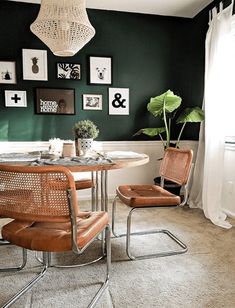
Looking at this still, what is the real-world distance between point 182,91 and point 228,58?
1.01m

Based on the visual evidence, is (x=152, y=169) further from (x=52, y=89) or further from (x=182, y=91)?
(x=52, y=89)

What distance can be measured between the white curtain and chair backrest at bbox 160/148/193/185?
77 cm

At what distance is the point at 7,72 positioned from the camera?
10.7 feet

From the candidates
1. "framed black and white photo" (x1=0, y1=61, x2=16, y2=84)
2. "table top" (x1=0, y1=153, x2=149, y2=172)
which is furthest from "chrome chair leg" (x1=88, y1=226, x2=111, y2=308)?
"framed black and white photo" (x1=0, y1=61, x2=16, y2=84)

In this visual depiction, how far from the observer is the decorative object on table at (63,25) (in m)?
1.87

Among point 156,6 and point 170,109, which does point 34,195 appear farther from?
point 156,6

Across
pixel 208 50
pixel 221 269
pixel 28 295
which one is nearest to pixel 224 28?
pixel 208 50

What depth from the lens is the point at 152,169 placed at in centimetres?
380

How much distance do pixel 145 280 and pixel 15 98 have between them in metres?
2.67

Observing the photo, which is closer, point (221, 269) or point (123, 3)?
point (221, 269)

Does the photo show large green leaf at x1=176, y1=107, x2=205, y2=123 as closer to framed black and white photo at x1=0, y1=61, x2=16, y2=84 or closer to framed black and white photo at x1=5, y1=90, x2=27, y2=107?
framed black and white photo at x1=5, y1=90, x2=27, y2=107

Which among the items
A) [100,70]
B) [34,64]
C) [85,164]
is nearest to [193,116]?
[100,70]

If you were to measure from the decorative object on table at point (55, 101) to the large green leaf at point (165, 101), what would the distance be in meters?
1.06

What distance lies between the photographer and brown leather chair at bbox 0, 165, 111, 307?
1.11m
